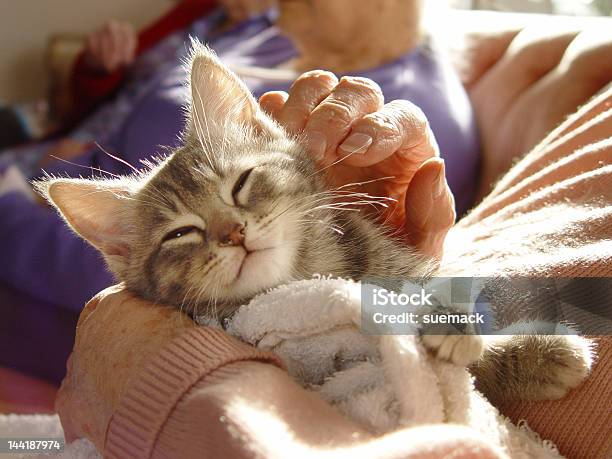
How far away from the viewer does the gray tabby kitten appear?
26.2 inches

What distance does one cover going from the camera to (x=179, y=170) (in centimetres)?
78

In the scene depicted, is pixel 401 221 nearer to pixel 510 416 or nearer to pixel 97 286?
pixel 510 416

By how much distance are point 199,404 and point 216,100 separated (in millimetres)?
485

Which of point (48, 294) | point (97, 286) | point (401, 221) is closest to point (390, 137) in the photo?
point (401, 221)

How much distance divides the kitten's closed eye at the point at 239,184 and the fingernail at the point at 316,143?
0.30ft

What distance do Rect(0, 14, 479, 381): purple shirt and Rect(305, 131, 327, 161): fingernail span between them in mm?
524

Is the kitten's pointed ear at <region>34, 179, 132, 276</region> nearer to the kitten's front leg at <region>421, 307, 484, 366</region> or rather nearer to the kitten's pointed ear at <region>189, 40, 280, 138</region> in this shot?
the kitten's pointed ear at <region>189, 40, 280, 138</region>

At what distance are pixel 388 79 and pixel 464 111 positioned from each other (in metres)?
0.18

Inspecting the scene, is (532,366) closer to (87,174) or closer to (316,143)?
(316,143)

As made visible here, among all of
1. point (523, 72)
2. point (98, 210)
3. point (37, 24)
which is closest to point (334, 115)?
point (98, 210)

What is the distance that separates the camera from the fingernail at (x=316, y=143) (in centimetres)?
80

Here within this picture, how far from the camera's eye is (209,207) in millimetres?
724

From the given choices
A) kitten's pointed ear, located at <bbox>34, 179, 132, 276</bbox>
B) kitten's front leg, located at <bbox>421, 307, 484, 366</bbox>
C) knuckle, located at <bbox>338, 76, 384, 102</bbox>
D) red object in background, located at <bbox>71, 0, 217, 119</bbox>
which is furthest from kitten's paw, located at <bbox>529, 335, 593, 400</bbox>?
red object in background, located at <bbox>71, 0, 217, 119</bbox>

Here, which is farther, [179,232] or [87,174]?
[87,174]
